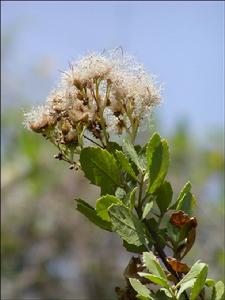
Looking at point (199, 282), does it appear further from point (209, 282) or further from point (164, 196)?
point (164, 196)

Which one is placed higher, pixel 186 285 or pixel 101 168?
pixel 101 168

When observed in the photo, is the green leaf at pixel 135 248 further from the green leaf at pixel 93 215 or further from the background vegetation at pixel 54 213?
the background vegetation at pixel 54 213

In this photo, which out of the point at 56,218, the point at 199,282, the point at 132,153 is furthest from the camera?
the point at 56,218

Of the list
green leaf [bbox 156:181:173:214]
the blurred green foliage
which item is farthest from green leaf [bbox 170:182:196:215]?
the blurred green foliage

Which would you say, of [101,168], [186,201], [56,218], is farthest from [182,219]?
[56,218]

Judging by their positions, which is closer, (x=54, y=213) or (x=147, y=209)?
(x=147, y=209)

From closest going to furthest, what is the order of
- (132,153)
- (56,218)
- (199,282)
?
(199,282), (132,153), (56,218)

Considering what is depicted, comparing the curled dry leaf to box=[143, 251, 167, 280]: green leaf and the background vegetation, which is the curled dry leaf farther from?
the background vegetation
